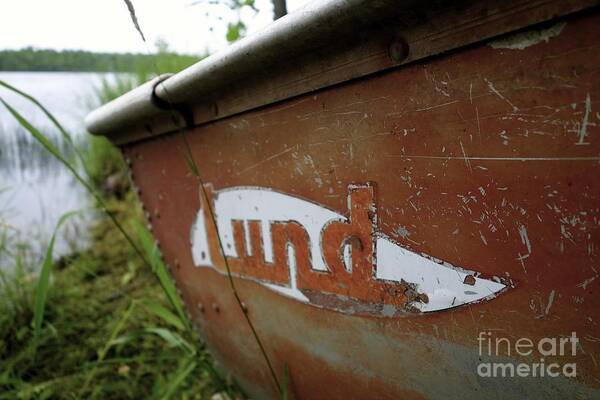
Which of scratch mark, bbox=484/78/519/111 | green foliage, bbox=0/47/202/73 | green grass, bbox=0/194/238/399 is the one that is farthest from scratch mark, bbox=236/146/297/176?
green foliage, bbox=0/47/202/73

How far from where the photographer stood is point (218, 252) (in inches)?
44.6

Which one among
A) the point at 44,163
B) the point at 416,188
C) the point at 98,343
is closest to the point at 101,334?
the point at 98,343

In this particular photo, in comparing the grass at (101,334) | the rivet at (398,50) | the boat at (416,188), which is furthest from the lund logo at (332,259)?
the grass at (101,334)

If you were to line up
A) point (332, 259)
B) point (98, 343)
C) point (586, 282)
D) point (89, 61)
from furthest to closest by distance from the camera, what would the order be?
point (89, 61), point (98, 343), point (332, 259), point (586, 282)

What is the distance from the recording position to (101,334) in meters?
2.15

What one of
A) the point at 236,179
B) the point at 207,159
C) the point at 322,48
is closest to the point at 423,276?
the point at 322,48

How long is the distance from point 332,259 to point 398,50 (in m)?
0.38

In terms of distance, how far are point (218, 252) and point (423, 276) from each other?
65 centimetres

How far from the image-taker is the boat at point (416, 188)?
0.47 m

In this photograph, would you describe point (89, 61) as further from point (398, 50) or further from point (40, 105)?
point (398, 50)

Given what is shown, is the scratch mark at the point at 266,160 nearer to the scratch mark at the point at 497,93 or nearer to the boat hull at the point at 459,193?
the boat hull at the point at 459,193

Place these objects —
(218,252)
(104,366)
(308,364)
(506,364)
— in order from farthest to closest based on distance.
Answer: (104,366), (218,252), (308,364), (506,364)

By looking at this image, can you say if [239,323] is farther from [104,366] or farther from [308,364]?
[104,366]

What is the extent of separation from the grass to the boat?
460mm
